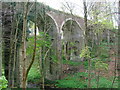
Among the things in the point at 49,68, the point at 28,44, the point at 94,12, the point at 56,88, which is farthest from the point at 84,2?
the point at 49,68

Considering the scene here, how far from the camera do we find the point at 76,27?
1588 cm

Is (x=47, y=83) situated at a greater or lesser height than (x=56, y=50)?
lesser

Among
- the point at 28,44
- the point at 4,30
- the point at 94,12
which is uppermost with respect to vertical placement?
the point at 94,12

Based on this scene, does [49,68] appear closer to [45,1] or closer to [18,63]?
[18,63]

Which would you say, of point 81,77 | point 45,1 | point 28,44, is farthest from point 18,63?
point 81,77

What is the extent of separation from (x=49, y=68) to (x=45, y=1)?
594 centimetres

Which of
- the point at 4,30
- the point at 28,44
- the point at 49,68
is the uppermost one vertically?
the point at 4,30

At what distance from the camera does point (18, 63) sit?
8.20m

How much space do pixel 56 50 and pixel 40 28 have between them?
7.70ft

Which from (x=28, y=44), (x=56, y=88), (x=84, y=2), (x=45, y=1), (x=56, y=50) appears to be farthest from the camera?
(x=56, y=50)

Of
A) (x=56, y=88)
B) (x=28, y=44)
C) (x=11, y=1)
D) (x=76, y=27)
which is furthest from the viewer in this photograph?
(x=76, y=27)

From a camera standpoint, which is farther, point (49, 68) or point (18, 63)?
point (49, 68)

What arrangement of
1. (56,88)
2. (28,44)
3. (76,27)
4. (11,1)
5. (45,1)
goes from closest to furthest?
(11,1)
(45,1)
(28,44)
(56,88)
(76,27)

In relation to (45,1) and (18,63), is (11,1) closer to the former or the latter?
(45,1)
